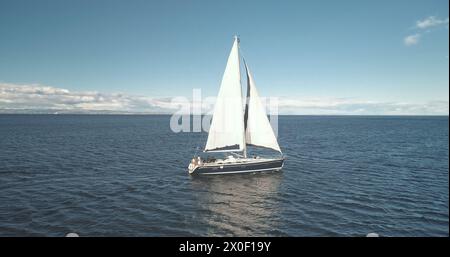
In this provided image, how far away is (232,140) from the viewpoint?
147 feet

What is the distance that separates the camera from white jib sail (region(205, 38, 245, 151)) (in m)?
42.3

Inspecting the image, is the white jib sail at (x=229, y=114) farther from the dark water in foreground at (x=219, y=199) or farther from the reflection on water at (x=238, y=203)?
the dark water in foreground at (x=219, y=199)

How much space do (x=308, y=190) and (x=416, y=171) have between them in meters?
23.0

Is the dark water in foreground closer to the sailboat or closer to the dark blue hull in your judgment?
the dark blue hull

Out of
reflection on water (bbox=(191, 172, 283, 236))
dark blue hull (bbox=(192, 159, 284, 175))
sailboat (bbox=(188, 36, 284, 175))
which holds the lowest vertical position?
reflection on water (bbox=(191, 172, 283, 236))

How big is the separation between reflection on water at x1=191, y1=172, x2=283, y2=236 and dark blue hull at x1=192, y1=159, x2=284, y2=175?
0.71 m

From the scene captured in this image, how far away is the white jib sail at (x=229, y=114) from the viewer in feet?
139

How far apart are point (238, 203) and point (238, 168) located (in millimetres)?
11179

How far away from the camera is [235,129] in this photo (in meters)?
44.4

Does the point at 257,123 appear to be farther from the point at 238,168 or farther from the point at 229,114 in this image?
the point at 238,168

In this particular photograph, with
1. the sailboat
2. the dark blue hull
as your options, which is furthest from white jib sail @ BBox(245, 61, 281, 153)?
the dark blue hull

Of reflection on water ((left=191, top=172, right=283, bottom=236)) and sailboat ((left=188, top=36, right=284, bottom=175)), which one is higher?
sailboat ((left=188, top=36, right=284, bottom=175))
